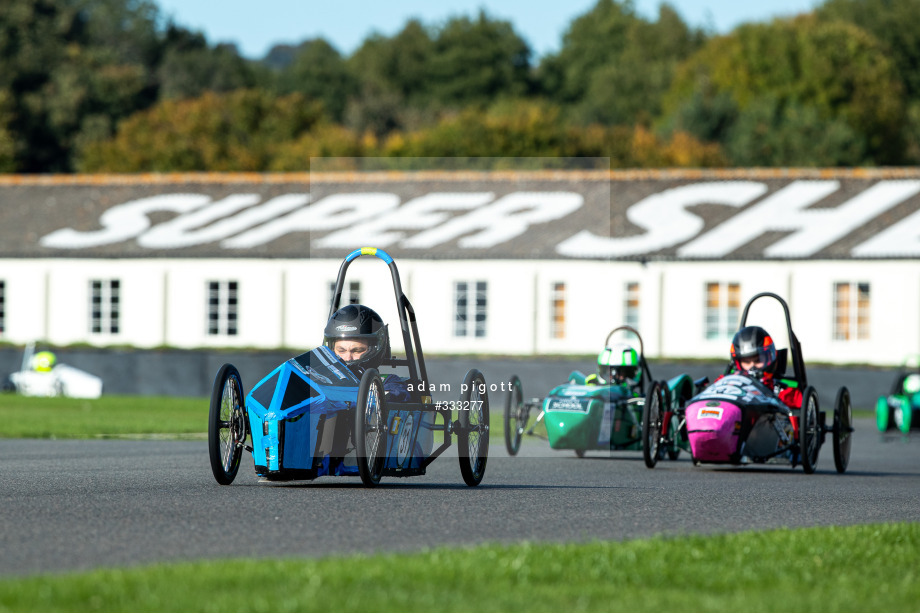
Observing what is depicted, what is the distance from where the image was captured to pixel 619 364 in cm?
1988

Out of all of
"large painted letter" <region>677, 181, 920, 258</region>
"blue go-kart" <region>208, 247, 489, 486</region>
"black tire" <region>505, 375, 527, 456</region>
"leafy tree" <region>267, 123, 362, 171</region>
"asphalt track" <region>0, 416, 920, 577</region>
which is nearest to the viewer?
"asphalt track" <region>0, 416, 920, 577</region>

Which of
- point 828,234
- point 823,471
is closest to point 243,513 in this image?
point 823,471

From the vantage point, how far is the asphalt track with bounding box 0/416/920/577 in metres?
9.04

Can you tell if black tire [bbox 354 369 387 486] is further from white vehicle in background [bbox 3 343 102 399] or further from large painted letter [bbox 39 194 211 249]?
large painted letter [bbox 39 194 211 249]

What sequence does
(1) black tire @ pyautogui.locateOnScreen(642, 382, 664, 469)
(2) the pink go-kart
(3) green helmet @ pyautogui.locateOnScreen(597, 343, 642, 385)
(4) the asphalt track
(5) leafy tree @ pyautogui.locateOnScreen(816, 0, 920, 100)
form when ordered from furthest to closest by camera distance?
1. (5) leafy tree @ pyautogui.locateOnScreen(816, 0, 920, 100)
2. (3) green helmet @ pyautogui.locateOnScreen(597, 343, 642, 385)
3. (1) black tire @ pyautogui.locateOnScreen(642, 382, 664, 469)
4. (2) the pink go-kart
5. (4) the asphalt track

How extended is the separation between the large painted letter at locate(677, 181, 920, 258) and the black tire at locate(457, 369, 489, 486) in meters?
26.8

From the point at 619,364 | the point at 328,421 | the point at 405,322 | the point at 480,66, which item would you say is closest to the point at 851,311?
the point at 619,364

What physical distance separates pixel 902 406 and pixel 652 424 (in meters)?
12.2

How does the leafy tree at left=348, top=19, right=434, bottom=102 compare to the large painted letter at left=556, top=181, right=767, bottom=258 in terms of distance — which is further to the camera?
the leafy tree at left=348, top=19, right=434, bottom=102

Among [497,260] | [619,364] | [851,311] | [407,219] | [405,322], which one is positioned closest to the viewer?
[405,322]

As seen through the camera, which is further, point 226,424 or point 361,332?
point 361,332

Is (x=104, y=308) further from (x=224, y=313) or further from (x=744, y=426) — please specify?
(x=744, y=426)

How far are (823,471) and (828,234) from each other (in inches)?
887

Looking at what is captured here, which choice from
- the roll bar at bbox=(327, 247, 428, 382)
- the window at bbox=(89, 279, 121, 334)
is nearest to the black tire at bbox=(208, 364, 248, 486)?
the roll bar at bbox=(327, 247, 428, 382)
